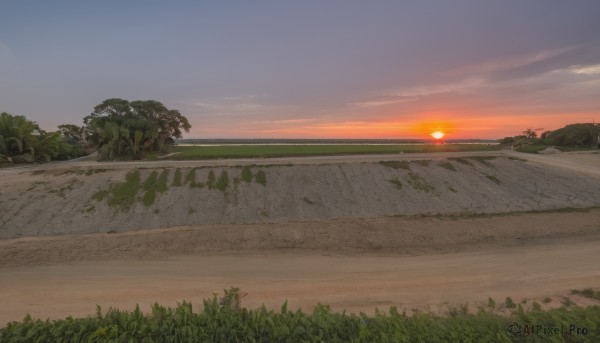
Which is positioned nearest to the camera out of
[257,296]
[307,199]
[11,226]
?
[257,296]

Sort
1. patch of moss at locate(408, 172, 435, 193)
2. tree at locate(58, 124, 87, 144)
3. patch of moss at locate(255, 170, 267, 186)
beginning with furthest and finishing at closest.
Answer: tree at locate(58, 124, 87, 144), patch of moss at locate(408, 172, 435, 193), patch of moss at locate(255, 170, 267, 186)

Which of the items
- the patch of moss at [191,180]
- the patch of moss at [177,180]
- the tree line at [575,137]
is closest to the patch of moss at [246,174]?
the patch of moss at [191,180]

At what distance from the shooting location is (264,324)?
25.5ft

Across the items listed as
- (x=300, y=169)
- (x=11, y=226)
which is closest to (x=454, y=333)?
(x=300, y=169)

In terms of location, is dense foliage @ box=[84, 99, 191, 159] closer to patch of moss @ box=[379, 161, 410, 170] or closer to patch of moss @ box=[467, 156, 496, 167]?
patch of moss @ box=[379, 161, 410, 170]

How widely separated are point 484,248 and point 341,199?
33.6 feet

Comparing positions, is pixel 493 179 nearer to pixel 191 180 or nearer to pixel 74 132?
pixel 191 180

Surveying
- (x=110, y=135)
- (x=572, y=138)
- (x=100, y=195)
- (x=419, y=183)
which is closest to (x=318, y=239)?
(x=419, y=183)

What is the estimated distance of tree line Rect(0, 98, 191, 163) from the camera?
33.7 meters

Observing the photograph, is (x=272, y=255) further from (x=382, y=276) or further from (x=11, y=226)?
(x=11, y=226)

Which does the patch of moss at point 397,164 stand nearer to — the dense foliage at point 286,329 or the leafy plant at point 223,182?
the leafy plant at point 223,182

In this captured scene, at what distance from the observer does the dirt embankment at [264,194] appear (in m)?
21.9

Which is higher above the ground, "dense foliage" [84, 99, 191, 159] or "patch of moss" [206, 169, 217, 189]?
"dense foliage" [84, 99, 191, 159]

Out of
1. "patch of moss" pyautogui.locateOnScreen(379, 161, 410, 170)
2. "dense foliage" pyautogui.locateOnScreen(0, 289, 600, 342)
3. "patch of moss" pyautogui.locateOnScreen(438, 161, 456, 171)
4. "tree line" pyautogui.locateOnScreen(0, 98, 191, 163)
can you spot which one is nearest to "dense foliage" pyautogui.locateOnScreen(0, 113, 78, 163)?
"tree line" pyautogui.locateOnScreen(0, 98, 191, 163)
